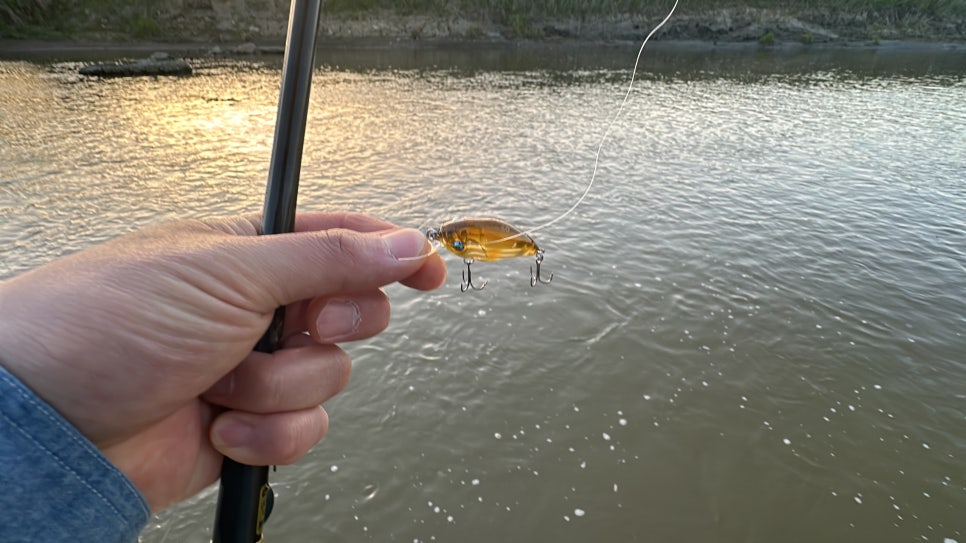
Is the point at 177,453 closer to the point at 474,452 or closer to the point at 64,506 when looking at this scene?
the point at 64,506

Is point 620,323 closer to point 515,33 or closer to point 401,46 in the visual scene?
point 401,46

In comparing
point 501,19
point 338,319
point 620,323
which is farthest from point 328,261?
point 501,19

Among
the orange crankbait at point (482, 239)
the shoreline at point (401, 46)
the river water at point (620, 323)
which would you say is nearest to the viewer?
the orange crankbait at point (482, 239)

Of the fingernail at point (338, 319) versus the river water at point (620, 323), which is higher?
the fingernail at point (338, 319)

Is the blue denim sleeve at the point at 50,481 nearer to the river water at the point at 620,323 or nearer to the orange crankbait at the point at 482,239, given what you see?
the orange crankbait at the point at 482,239

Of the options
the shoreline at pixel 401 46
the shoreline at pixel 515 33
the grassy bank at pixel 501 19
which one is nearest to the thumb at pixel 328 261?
the shoreline at pixel 401 46

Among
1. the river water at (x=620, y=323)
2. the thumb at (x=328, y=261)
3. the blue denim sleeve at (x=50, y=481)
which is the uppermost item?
the thumb at (x=328, y=261)

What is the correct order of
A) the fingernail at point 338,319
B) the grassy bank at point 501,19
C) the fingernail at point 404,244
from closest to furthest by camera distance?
the fingernail at point 404,244, the fingernail at point 338,319, the grassy bank at point 501,19
